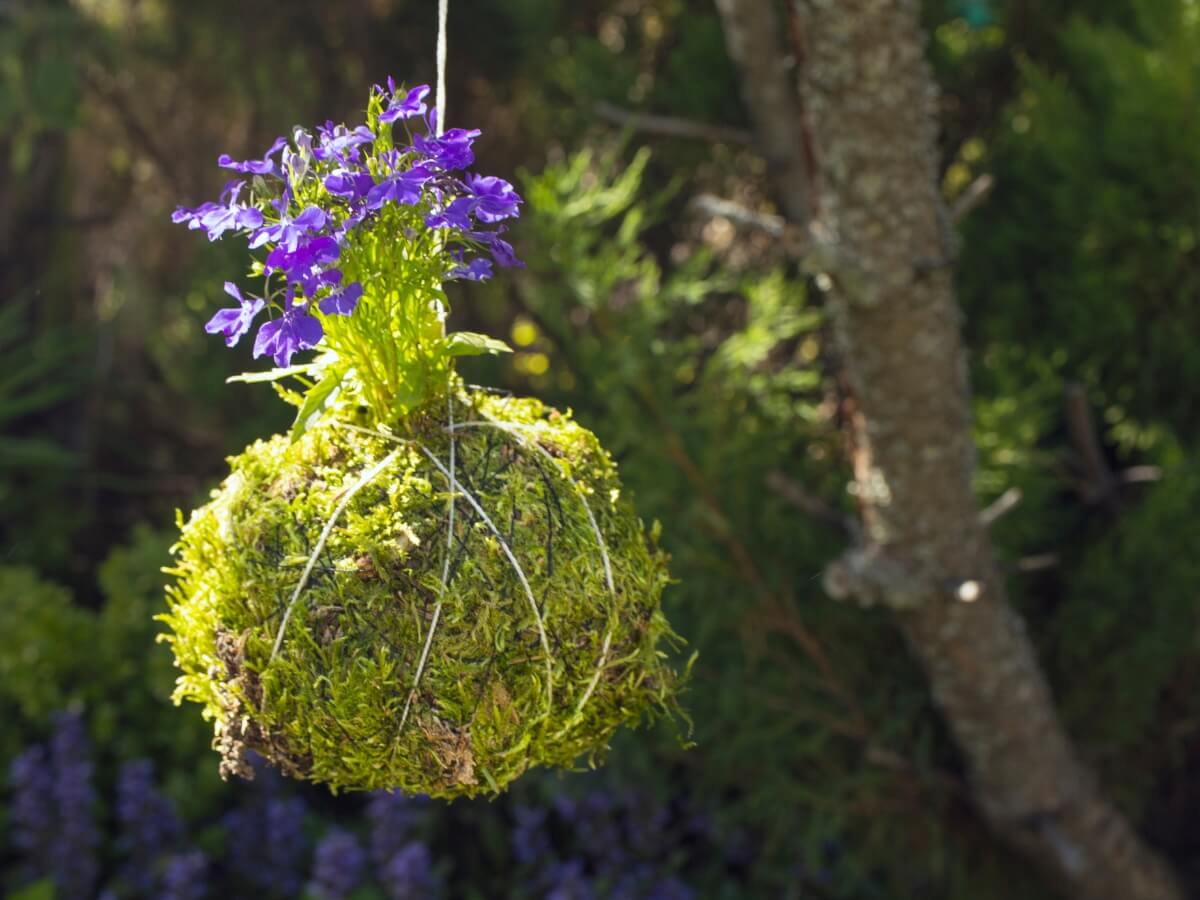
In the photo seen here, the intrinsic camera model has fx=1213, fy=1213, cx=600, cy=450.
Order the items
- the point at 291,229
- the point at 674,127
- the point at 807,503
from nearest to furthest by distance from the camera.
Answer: the point at 291,229, the point at 807,503, the point at 674,127

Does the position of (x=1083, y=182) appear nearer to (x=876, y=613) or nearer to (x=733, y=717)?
(x=876, y=613)

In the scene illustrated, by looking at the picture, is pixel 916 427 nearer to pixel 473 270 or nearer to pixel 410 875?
pixel 473 270

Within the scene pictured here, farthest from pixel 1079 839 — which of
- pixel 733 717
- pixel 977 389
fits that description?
pixel 977 389

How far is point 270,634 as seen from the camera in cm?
103

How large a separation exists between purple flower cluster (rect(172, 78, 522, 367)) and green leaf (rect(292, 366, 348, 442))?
2.7 inches

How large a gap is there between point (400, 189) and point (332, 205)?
0.09m

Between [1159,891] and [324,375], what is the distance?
249 cm

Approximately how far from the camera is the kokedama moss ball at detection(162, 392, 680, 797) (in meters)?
1.03

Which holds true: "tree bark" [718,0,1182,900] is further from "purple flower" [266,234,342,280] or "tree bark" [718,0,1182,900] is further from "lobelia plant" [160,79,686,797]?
"purple flower" [266,234,342,280]

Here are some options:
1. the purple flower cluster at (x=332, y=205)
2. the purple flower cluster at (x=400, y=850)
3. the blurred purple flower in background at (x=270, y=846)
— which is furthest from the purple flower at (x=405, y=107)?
the blurred purple flower in background at (x=270, y=846)

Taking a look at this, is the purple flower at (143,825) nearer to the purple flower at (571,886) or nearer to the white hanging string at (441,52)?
the purple flower at (571,886)

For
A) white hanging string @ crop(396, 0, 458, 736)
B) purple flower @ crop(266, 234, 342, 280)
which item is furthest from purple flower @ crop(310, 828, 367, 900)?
purple flower @ crop(266, 234, 342, 280)

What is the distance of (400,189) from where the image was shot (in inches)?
37.5

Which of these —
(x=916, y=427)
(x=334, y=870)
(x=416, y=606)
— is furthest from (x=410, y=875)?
(x=416, y=606)
